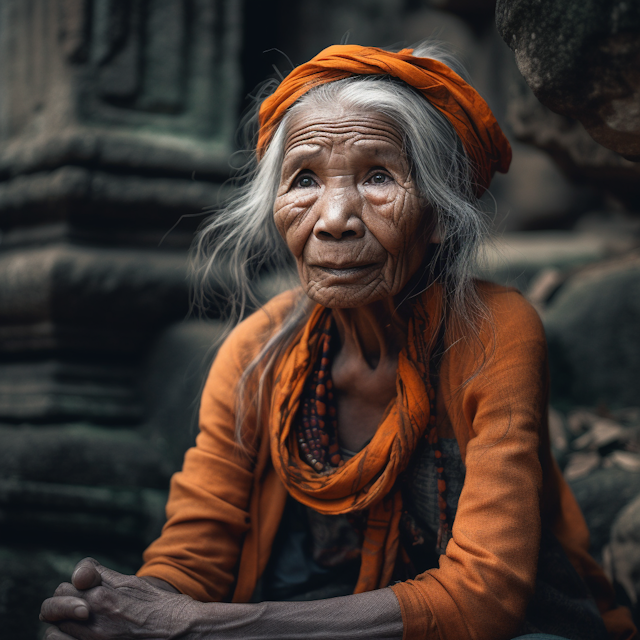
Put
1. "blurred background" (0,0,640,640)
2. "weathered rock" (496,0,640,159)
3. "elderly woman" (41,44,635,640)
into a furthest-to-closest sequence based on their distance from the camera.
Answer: "blurred background" (0,0,640,640) < "elderly woman" (41,44,635,640) < "weathered rock" (496,0,640,159)

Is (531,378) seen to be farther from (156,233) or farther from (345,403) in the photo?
(156,233)

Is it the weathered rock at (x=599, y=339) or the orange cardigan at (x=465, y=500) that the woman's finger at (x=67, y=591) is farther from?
the weathered rock at (x=599, y=339)

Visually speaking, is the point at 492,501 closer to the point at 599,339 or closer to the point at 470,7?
the point at 599,339

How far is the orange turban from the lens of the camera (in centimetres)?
150

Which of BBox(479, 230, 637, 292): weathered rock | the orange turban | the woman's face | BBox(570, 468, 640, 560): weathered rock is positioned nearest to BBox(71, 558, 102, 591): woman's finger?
the woman's face

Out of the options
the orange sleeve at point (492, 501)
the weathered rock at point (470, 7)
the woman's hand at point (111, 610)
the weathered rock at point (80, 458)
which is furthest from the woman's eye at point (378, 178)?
the weathered rock at point (470, 7)

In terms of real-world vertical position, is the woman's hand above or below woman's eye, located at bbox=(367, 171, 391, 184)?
below

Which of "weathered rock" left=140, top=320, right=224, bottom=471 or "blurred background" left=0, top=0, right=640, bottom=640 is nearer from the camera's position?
"blurred background" left=0, top=0, right=640, bottom=640

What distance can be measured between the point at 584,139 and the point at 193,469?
176cm

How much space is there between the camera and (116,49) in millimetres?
2742

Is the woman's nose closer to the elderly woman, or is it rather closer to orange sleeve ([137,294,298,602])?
the elderly woman

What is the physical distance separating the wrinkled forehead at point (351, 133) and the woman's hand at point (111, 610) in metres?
1.00

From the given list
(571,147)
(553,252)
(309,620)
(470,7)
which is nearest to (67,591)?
(309,620)

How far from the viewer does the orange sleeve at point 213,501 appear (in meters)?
1.66
